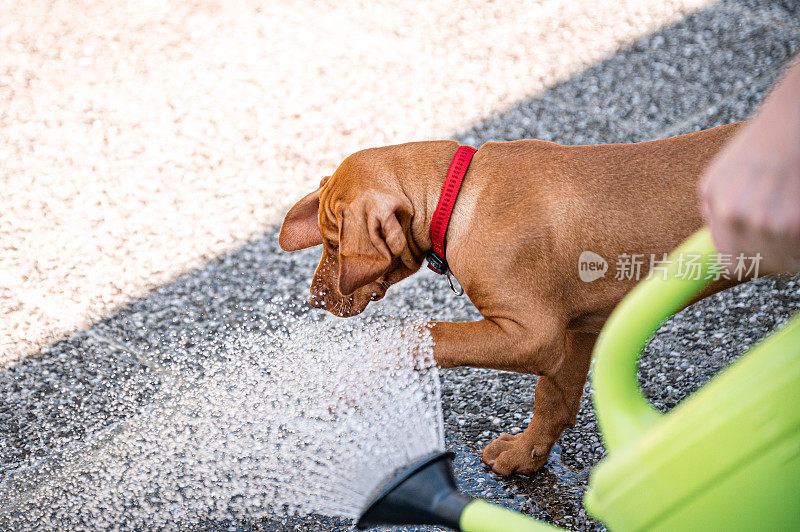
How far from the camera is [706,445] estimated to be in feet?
2.97

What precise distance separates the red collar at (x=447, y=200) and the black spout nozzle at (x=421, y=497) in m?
0.76

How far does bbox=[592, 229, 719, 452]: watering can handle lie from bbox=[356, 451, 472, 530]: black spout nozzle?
34 cm

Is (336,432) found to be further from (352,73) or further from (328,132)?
(352,73)

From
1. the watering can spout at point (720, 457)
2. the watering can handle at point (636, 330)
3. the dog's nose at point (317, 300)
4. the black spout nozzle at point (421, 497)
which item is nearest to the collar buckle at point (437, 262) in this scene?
the dog's nose at point (317, 300)

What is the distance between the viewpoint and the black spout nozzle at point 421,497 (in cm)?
136

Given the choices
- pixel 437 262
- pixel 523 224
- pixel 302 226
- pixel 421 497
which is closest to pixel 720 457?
pixel 421 497

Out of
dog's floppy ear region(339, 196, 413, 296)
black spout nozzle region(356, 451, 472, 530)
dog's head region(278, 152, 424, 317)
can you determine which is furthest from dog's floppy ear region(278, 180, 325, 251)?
black spout nozzle region(356, 451, 472, 530)

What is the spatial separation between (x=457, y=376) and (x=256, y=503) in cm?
86

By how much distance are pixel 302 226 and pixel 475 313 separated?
92 centimetres

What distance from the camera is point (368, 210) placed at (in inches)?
79.4

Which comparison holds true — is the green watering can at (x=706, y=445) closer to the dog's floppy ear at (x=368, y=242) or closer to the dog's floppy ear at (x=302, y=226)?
the dog's floppy ear at (x=368, y=242)

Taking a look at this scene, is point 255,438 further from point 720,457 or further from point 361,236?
point 720,457

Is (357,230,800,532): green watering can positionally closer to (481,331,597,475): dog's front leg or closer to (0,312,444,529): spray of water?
(0,312,444,529): spray of water

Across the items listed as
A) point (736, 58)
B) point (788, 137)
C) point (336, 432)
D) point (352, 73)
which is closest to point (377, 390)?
point (336, 432)
